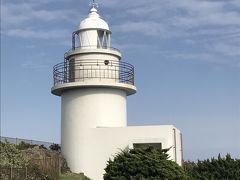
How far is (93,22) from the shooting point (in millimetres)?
26984

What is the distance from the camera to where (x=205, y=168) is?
22031 millimetres

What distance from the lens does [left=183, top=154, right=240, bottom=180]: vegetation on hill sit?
2134 cm

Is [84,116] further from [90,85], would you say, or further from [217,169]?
[217,169]

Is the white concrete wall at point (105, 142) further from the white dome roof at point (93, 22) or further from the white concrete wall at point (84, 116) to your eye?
the white dome roof at point (93, 22)

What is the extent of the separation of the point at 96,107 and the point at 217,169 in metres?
7.36

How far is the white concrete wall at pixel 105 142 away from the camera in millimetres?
24406

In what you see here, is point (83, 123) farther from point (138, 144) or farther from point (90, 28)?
point (90, 28)

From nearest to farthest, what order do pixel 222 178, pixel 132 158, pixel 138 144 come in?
1. pixel 132 158
2. pixel 222 178
3. pixel 138 144

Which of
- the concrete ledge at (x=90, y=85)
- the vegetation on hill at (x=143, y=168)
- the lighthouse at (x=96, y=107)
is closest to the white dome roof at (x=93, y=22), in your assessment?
the lighthouse at (x=96, y=107)

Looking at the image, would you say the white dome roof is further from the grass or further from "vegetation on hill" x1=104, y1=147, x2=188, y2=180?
"vegetation on hill" x1=104, y1=147, x2=188, y2=180

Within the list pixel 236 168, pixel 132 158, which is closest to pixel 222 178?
pixel 236 168

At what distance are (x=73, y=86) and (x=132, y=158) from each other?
23.6ft

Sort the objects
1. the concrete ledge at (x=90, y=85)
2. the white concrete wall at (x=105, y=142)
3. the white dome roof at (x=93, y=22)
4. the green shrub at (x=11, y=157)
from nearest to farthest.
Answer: the green shrub at (x=11, y=157)
the white concrete wall at (x=105, y=142)
the concrete ledge at (x=90, y=85)
the white dome roof at (x=93, y=22)

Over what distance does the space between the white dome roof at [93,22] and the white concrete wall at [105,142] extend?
5.74 meters
